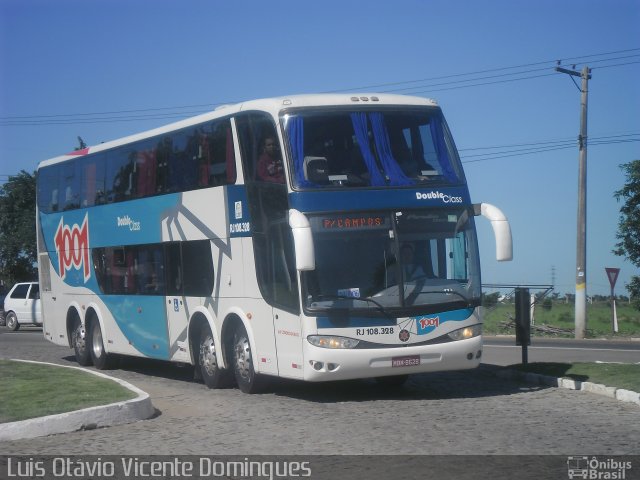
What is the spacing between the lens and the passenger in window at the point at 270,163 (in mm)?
13320

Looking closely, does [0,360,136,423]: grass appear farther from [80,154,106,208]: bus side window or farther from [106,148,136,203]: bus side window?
[80,154,106,208]: bus side window

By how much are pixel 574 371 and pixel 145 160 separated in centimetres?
833

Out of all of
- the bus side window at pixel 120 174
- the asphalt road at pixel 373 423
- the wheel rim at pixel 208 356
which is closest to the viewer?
the asphalt road at pixel 373 423

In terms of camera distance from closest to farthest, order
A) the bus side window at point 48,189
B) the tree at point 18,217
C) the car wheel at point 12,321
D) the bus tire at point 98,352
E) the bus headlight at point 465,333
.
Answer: the bus headlight at point 465,333 → the bus tire at point 98,352 → the bus side window at point 48,189 → the car wheel at point 12,321 → the tree at point 18,217

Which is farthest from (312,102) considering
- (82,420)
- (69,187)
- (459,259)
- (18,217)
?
(18,217)

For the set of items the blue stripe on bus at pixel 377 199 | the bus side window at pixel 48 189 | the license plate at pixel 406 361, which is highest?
the bus side window at pixel 48 189

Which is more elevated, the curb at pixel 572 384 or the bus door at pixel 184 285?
the bus door at pixel 184 285

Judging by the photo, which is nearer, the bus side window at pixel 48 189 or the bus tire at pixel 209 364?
the bus tire at pixel 209 364

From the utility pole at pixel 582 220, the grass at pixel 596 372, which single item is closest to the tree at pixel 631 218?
the utility pole at pixel 582 220

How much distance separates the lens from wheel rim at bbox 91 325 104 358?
2006cm

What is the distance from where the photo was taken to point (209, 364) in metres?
15.8

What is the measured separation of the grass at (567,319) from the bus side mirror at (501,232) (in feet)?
42.7

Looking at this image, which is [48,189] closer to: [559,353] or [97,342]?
[97,342]

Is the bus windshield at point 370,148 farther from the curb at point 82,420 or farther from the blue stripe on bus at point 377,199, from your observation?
the curb at point 82,420
